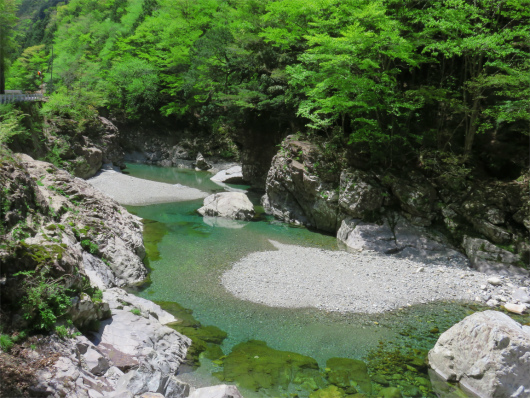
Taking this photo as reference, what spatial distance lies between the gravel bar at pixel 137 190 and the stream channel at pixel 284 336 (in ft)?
31.3

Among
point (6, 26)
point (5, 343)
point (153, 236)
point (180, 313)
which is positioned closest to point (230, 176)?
point (153, 236)

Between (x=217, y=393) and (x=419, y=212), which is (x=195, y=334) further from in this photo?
(x=419, y=212)

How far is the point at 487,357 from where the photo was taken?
8844mm

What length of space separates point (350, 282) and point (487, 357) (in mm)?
5883

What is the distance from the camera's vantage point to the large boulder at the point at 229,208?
23.5 m

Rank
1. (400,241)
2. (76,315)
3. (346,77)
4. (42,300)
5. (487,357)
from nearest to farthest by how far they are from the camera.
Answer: (42,300), (76,315), (487,357), (346,77), (400,241)

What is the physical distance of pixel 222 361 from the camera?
31.6 feet

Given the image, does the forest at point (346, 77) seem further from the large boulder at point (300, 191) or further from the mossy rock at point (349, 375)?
the mossy rock at point (349, 375)

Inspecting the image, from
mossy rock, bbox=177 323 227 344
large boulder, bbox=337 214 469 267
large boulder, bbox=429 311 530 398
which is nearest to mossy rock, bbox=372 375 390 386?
large boulder, bbox=429 311 530 398

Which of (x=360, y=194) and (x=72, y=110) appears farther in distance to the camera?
(x=72, y=110)

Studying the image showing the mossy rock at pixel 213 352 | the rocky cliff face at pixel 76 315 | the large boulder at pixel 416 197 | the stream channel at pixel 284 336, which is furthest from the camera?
the large boulder at pixel 416 197

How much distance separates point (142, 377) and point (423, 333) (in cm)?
845

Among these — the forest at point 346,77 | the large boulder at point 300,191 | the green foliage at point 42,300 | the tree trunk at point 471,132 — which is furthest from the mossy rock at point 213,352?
the tree trunk at point 471,132

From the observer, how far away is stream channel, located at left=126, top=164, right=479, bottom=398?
9.01m
